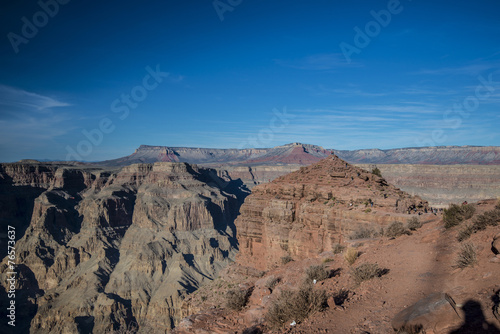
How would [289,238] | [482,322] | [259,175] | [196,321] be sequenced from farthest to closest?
[259,175] → [289,238] → [196,321] → [482,322]

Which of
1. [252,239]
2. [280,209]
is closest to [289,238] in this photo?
[280,209]

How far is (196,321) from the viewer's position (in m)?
10.1

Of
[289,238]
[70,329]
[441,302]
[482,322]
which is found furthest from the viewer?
[70,329]

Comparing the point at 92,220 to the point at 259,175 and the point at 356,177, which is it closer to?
the point at 356,177

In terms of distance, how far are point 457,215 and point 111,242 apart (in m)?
84.2

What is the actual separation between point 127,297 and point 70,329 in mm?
12521

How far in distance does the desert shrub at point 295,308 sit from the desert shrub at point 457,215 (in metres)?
8.49

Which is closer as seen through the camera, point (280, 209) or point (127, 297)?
point (280, 209)

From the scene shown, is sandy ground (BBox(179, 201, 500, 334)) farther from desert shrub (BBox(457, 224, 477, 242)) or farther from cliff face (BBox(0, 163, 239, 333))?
cliff face (BBox(0, 163, 239, 333))

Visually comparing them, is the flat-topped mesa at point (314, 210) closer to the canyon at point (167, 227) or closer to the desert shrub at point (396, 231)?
the canyon at point (167, 227)

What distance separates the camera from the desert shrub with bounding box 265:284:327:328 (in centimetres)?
758

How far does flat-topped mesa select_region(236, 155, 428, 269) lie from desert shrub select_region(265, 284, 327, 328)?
1369 cm

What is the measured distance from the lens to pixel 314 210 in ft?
77.8

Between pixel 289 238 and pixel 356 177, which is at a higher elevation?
pixel 356 177
